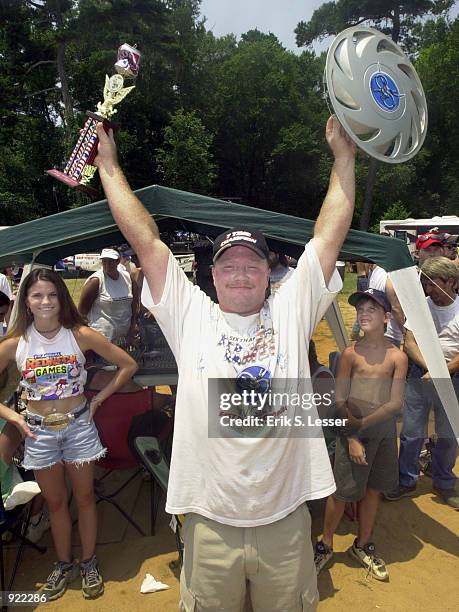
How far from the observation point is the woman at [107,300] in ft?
15.3

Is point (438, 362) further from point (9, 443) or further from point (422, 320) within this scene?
point (9, 443)

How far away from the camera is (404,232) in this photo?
18.7 m

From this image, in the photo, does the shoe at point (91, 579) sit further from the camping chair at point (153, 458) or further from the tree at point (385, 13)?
the tree at point (385, 13)

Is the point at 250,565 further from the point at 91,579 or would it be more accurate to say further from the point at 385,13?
the point at 385,13

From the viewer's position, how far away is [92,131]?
197cm

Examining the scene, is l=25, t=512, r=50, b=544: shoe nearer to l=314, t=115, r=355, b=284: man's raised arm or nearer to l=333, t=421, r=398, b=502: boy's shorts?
l=333, t=421, r=398, b=502: boy's shorts

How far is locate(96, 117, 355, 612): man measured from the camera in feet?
4.91

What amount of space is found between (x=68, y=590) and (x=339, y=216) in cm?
253

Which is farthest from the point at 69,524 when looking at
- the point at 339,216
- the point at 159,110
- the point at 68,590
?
the point at 159,110

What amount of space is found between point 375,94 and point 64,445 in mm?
2333

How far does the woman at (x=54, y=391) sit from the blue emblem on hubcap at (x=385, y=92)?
5.97 feet

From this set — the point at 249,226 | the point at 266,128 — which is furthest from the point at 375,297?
the point at 266,128

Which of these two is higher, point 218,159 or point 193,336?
point 218,159

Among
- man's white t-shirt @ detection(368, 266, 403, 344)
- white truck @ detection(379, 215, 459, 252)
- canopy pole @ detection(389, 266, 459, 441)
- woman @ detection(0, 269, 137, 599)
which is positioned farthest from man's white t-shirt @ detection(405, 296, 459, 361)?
white truck @ detection(379, 215, 459, 252)
